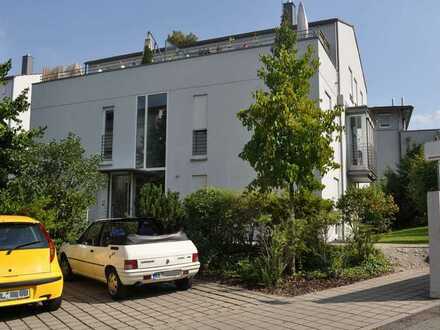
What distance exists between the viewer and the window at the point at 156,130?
20552mm

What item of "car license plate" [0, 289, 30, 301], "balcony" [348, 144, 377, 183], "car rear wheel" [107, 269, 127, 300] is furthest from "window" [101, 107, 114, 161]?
"car license plate" [0, 289, 30, 301]

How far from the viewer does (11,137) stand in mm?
11578

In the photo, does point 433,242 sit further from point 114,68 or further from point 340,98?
point 114,68

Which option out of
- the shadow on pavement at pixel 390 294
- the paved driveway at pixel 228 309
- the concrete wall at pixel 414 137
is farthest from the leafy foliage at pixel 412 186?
the paved driveway at pixel 228 309

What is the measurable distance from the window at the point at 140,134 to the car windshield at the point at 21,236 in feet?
42.4

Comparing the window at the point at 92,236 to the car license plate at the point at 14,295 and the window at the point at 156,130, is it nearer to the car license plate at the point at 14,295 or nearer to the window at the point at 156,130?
the car license plate at the point at 14,295

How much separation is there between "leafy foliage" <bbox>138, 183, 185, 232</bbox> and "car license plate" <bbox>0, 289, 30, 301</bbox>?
527 cm

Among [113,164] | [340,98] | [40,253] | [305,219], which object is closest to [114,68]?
[113,164]

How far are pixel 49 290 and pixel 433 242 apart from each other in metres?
6.57

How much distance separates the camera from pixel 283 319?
7.04m

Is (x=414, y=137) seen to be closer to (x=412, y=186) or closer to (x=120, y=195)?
(x=412, y=186)

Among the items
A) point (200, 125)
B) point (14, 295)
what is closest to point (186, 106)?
point (200, 125)

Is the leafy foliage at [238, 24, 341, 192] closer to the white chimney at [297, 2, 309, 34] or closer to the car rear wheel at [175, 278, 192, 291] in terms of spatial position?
the car rear wheel at [175, 278, 192, 291]

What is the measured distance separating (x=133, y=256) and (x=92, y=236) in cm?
211
